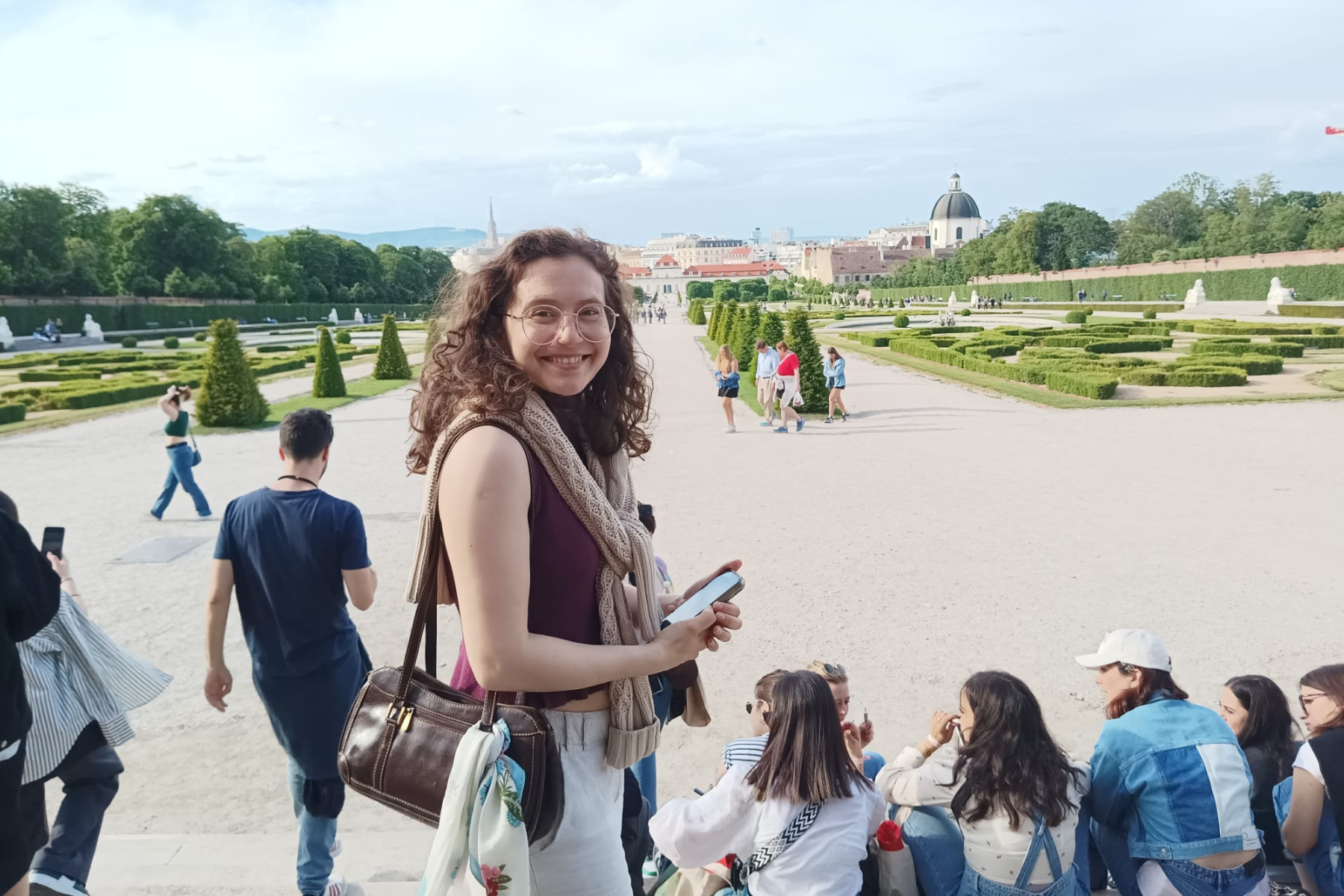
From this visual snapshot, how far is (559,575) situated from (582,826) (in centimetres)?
42

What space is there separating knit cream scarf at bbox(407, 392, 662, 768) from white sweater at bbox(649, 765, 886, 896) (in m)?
0.96

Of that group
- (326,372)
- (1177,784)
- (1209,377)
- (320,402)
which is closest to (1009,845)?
(1177,784)

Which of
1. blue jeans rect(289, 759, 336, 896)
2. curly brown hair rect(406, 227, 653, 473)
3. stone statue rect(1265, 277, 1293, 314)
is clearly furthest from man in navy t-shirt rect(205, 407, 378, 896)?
stone statue rect(1265, 277, 1293, 314)

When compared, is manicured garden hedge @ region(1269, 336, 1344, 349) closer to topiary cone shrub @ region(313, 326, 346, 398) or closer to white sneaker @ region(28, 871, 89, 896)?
topiary cone shrub @ region(313, 326, 346, 398)

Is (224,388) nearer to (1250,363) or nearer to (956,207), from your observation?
(1250,363)

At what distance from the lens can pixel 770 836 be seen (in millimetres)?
2371

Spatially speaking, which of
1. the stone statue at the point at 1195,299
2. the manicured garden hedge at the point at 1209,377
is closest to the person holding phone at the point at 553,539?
the manicured garden hedge at the point at 1209,377

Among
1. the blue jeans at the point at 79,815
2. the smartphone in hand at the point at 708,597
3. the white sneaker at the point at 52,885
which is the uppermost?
the smartphone in hand at the point at 708,597

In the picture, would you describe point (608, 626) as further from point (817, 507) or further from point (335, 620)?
point (817, 507)

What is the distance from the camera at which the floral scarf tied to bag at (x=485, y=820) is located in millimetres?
1366

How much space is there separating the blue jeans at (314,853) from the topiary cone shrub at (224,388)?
42.2 ft

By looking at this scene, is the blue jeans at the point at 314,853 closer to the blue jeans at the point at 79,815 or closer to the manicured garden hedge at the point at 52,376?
the blue jeans at the point at 79,815

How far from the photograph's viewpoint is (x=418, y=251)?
84812 mm

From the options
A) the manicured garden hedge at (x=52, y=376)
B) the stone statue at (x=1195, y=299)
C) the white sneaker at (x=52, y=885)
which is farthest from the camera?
the stone statue at (x=1195, y=299)
